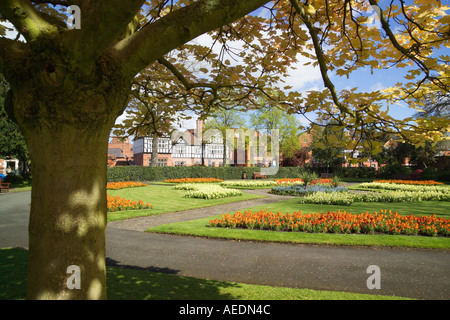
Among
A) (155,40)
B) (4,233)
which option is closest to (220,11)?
(155,40)

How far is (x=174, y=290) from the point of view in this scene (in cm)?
429

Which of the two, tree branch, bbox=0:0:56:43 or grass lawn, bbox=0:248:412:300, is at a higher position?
tree branch, bbox=0:0:56:43

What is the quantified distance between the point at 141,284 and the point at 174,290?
64 centimetres

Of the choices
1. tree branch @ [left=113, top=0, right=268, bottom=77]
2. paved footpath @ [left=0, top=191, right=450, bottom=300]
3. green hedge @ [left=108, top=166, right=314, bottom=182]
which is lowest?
paved footpath @ [left=0, top=191, right=450, bottom=300]

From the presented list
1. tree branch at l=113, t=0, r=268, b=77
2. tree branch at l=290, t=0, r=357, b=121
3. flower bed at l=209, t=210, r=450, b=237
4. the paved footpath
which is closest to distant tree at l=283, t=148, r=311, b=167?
flower bed at l=209, t=210, r=450, b=237

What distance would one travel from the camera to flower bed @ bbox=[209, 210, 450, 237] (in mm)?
8195

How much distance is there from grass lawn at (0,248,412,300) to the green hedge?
77.8ft

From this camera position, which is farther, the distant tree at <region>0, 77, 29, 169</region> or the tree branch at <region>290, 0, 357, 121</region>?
the distant tree at <region>0, 77, 29, 169</region>

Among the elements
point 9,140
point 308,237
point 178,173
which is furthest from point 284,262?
point 178,173

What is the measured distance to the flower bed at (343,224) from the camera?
8.20m

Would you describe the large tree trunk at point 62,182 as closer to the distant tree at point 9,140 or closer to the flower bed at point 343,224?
the flower bed at point 343,224

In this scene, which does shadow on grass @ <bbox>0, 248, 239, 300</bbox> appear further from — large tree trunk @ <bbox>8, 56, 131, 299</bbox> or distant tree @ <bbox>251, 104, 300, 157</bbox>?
distant tree @ <bbox>251, 104, 300, 157</bbox>

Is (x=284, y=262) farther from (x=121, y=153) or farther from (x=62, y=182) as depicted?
(x=121, y=153)
